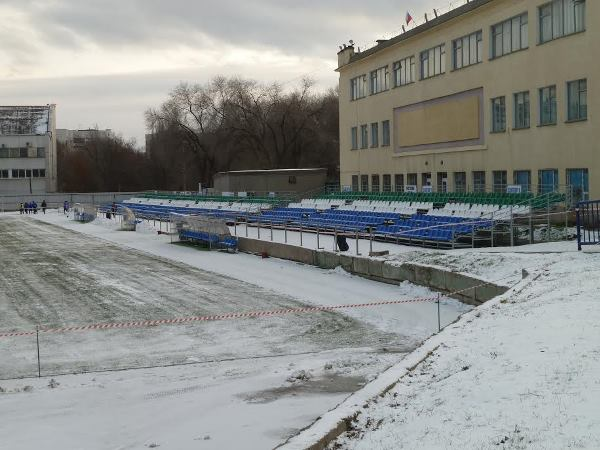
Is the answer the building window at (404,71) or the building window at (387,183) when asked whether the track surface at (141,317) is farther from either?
→ the building window at (404,71)

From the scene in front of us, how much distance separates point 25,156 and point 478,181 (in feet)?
270

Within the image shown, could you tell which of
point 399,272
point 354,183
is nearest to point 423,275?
point 399,272

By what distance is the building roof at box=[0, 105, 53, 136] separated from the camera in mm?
106887

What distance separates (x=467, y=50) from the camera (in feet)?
132

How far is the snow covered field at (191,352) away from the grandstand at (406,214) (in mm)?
5278

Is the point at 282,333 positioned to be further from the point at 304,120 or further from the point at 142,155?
the point at 142,155

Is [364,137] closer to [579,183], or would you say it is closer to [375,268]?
[579,183]

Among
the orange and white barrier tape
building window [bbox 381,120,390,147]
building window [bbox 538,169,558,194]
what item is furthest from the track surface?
building window [bbox 381,120,390,147]

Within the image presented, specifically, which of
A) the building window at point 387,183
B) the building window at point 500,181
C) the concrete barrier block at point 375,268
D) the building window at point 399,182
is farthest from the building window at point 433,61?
the concrete barrier block at point 375,268

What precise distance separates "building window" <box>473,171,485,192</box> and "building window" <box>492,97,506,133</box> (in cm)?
279

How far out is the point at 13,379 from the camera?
472 inches

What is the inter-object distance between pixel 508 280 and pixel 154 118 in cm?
8475

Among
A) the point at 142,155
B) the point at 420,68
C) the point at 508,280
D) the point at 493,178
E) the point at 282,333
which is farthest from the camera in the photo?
the point at 142,155

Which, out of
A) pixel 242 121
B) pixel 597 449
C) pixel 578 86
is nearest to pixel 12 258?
pixel 578 86
